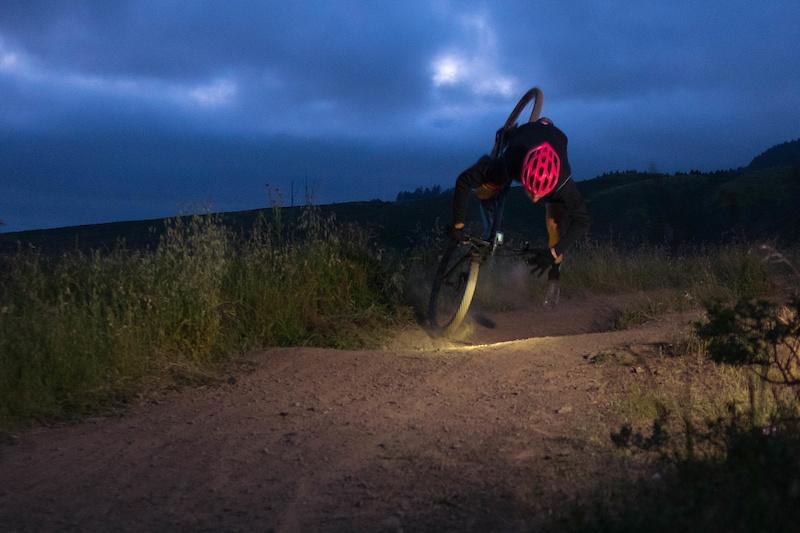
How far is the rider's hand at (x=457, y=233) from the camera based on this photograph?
653 cm

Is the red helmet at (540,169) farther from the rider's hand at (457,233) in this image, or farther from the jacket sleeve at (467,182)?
the rider's hand at (457,233)

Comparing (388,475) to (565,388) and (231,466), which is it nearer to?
(231,466)

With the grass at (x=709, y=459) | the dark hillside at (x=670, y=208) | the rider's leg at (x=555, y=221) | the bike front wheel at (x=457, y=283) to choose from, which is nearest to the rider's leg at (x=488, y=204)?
the bike front wheel at (x=457, y=283)

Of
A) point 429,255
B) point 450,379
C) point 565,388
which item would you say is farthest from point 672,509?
point 429,255

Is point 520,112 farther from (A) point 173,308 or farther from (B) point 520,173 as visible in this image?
(A) point 173,308

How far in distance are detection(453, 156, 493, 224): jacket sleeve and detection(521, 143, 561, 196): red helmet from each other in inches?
27.8

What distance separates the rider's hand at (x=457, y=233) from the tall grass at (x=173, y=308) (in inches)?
59.7

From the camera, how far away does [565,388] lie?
16.1 ft

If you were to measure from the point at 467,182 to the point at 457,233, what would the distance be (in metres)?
0.54

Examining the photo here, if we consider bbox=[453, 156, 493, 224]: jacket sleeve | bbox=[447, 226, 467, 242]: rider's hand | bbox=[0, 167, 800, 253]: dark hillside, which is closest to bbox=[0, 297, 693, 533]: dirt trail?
bbox=[447, 226, 467, 242]: rider's hand

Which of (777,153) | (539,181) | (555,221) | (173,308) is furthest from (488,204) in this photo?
(777,153)

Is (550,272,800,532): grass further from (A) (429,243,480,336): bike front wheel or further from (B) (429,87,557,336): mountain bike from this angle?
(A) (429,243,480,336): bike front wheel

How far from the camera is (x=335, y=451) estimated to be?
3.69 metres

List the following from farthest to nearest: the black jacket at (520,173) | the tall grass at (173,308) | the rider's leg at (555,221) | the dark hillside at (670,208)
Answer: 1. the dark hillside at (670,208)
2. the rider's leg at (555,221)
3. the black jacket at (520,173)
4. the tall grass at (173,308)
